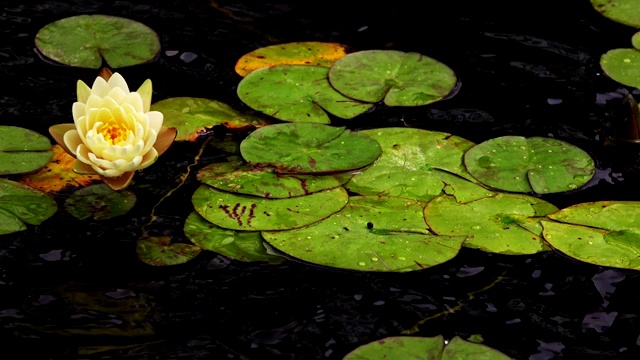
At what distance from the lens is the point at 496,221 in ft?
9.43

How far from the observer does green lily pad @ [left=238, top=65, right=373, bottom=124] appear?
3389 millimetres

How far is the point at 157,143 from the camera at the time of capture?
9.53 feet

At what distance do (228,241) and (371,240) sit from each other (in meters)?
0.49

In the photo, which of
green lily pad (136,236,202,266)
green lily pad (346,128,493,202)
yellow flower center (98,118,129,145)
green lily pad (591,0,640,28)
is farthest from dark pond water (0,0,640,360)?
green lily pad (591,0,640,28)

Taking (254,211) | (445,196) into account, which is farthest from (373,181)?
(254,211)

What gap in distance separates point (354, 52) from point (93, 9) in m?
1.34

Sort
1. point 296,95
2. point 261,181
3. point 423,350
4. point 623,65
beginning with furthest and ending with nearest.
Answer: point 623,65
point 296,95
point 261,181
point 423,350

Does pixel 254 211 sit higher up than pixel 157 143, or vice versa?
pixel 157 143

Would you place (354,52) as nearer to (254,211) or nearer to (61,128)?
(254,211)

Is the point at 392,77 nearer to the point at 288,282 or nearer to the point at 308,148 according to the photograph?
the point at 308,148

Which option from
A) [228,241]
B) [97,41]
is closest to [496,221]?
[228,241]

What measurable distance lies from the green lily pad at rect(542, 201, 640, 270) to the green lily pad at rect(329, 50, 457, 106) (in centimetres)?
89

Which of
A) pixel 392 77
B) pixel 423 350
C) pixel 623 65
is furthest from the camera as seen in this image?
pixel 623 65


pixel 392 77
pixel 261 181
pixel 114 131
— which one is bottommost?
pixel 261 181
